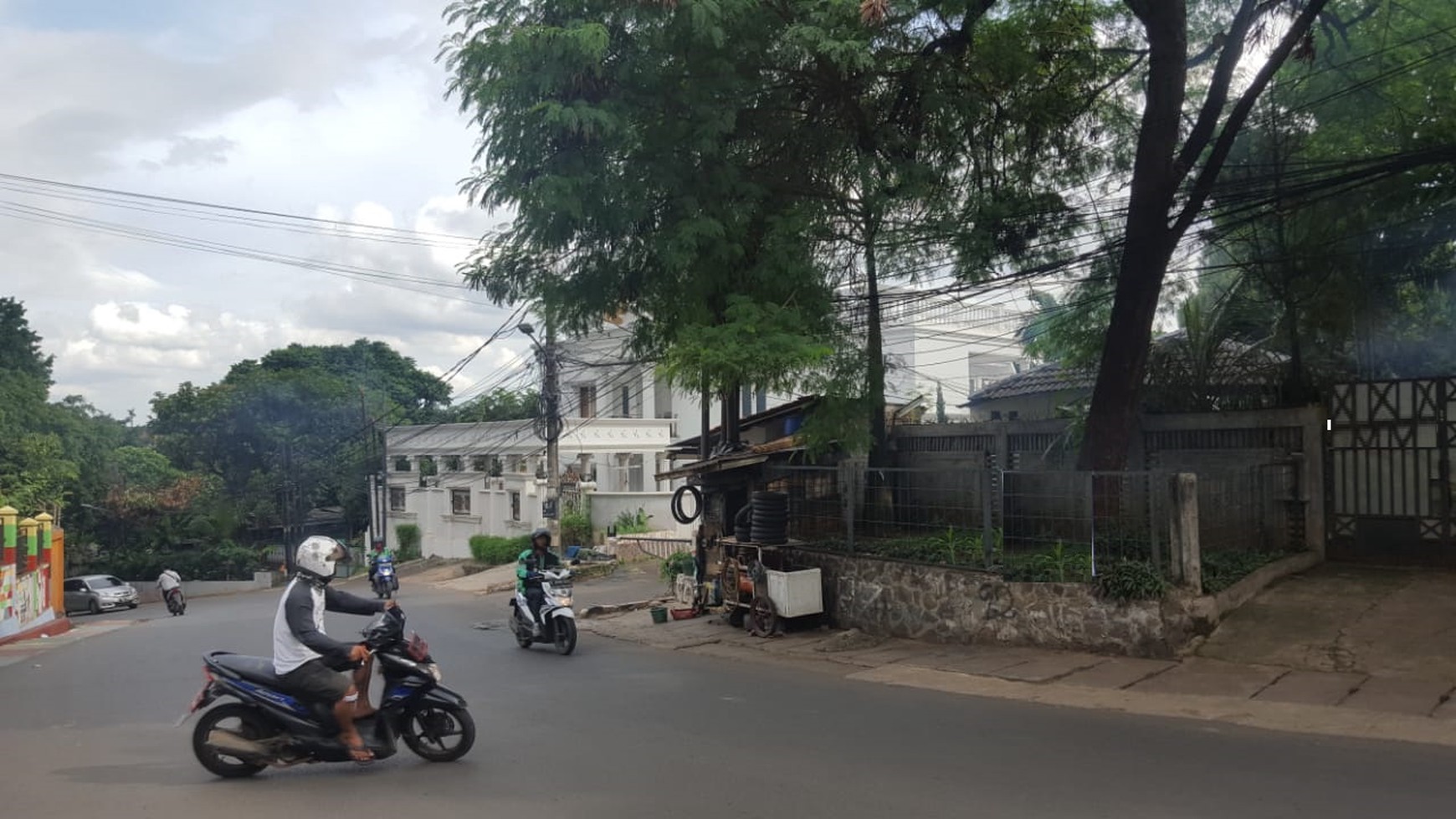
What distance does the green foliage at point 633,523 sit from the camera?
35938 millimetres

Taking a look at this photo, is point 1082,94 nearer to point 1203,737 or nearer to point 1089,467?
point 1089,467

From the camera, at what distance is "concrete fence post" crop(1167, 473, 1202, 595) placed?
426 inches

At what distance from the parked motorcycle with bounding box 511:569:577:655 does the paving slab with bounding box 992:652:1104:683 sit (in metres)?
5.58

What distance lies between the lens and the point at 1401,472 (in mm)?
13188

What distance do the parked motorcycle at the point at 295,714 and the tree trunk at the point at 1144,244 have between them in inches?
346

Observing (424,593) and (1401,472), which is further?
(424,593)

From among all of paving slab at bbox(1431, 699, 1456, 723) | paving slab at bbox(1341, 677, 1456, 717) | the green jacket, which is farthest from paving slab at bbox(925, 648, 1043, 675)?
the green jacket

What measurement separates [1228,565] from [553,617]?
8.12 m

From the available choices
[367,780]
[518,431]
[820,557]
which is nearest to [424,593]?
[518,431]

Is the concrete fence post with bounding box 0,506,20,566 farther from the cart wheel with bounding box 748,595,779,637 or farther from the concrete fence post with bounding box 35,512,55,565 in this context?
the cart wheel with bounding box 748,595,779,637

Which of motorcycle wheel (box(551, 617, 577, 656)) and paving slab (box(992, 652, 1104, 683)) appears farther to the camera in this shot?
motorcycle wheel (box(551, 617, 577, 656))

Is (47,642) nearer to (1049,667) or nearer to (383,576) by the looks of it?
(383,576)

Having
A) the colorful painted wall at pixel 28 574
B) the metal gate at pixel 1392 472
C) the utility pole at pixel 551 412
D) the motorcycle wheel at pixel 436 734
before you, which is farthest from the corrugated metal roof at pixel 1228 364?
the colorful painted wall at pixel 28 574

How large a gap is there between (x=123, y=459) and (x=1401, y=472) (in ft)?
166
